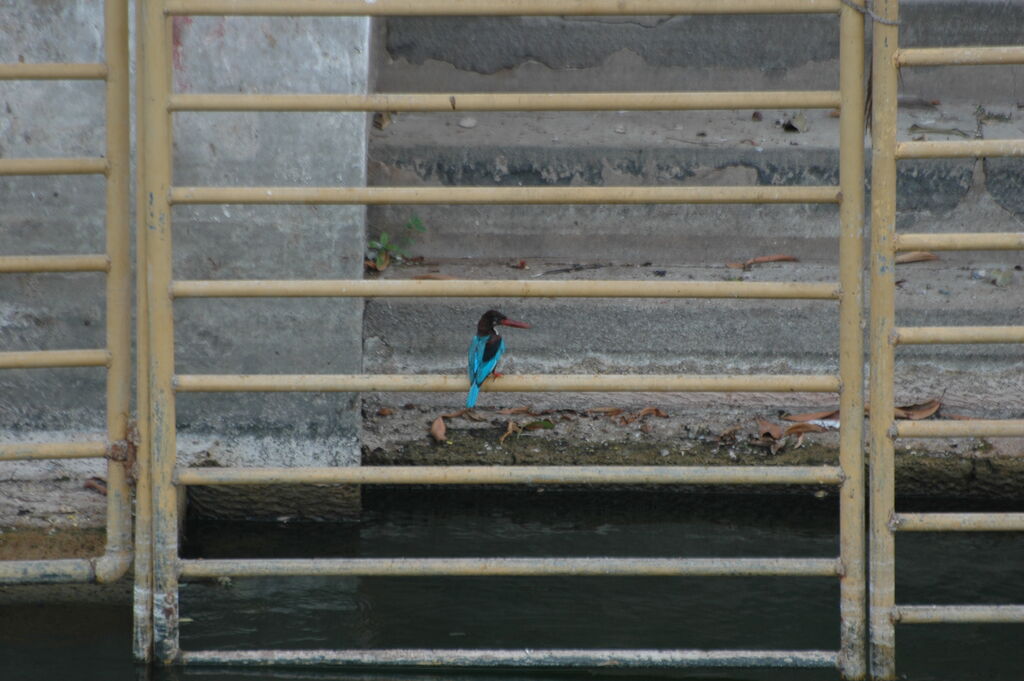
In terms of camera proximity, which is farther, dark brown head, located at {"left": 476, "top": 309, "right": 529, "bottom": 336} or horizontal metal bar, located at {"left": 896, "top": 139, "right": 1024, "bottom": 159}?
dark brown head, located at {"left": 476, "top": 309, "right": 529, "bottom": 336}

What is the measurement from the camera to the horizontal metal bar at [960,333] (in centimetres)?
258

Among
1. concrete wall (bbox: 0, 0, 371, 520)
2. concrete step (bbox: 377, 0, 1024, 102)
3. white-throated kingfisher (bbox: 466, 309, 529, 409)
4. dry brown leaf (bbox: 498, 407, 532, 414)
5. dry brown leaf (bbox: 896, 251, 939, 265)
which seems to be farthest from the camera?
concrete step (bbox: 377, 0, 1024, 102)

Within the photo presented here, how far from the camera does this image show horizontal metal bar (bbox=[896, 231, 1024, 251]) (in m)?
2.55

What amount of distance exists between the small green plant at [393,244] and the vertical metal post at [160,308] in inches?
69.3

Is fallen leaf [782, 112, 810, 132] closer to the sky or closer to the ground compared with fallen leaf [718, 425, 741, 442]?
closer to the sky

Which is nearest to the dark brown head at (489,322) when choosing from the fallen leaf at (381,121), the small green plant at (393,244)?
the small green plant at (393,244)

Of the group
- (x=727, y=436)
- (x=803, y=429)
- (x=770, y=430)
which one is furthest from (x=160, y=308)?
(x=803, y=429)

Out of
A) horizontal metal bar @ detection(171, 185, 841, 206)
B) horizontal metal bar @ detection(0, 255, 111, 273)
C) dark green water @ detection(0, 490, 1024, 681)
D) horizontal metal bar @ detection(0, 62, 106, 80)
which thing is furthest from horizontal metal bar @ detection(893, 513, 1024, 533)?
horizontal metal bar @ detection(0, 62, 106, 80)

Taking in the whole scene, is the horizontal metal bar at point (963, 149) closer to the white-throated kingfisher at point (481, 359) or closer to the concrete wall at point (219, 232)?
the white-throated kingfisher at point (481, 359)

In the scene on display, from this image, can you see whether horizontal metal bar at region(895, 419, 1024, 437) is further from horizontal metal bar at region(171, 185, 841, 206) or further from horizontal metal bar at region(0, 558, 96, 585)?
horizontal metal bar at region(0, 558, 96, 585)

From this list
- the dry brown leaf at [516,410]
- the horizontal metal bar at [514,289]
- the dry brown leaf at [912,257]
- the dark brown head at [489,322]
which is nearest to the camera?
the horizontal metal bar at [514,289]

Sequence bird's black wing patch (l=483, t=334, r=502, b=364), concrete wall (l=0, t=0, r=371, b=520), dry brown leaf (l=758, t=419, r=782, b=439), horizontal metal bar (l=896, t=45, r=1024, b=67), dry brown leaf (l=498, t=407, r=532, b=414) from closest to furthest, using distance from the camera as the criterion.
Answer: horizontal metal bar (l=896, t=45, r=1024, b=67) < bird's black wing patch (l=483, t=334, r=502, b=364) < concrete wall (l=0, t=0, r=371, b=520) < dry brown leaf (l=758, t=419, r=782, b=439) < dry brown leaf (l=498, t=407, r=532, b=414)

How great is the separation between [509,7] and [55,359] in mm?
1415

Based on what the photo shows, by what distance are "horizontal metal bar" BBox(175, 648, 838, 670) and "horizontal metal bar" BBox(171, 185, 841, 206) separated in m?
1.10
